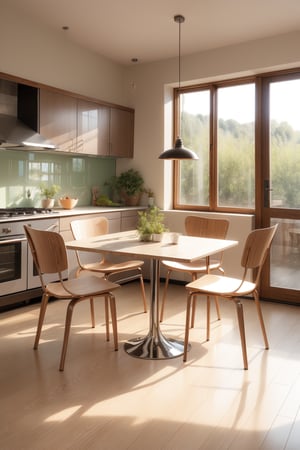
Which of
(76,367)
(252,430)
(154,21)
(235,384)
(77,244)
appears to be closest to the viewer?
(252,430)

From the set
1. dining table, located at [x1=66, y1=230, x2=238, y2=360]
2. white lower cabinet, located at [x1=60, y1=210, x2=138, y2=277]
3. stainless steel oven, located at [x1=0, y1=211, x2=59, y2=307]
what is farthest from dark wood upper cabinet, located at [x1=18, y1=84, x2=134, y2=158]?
dining table, located at [x1=66, y1=230, x2=238, y2=360]

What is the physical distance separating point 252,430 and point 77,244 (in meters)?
1.59

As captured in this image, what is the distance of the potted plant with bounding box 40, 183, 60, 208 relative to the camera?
4590 mm

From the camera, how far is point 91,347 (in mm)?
3115

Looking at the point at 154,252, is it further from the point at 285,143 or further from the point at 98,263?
the point at 285,143

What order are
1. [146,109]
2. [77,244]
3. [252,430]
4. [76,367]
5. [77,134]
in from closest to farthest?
[252,430]
[76,367]
[77,244]
[77,134]
[146,109]

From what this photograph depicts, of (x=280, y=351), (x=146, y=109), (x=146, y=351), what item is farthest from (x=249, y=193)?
(x=146, y=351)

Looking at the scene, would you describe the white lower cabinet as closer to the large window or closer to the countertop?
the countertop

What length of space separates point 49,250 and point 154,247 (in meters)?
0.70

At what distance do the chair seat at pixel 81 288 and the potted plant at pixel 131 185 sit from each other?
2.43 metres

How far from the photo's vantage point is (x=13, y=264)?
3.87 metres

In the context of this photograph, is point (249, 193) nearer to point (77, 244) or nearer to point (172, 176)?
point (172, 176)

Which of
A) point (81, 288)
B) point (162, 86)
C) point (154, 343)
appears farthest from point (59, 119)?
point (154, 343)

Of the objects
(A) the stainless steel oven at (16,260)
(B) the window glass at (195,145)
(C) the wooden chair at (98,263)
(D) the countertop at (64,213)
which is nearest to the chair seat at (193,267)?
(C) the wooden chair at (98,263)
